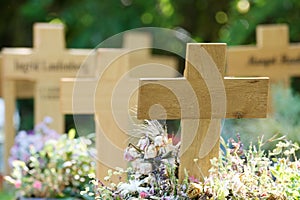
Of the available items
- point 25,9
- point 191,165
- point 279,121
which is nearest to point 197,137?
point 191,165

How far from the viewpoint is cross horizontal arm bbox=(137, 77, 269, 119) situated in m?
2.61

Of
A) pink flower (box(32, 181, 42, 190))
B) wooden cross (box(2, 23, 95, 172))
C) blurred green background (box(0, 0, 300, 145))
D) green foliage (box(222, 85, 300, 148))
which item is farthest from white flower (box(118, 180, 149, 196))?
blurred green background (box(0, 0, 300, 145))

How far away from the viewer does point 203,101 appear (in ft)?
8.87

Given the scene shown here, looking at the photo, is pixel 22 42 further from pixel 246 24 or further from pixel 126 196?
pixel 126 196

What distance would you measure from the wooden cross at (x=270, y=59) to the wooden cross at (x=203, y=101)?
3.49 m

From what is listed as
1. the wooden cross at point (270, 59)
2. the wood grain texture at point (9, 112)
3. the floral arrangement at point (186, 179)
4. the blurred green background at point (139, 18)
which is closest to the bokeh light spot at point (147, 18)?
the blurred green background at point (139, 18)

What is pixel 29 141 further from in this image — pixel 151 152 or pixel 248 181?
pixel 248 181

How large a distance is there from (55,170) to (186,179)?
1.54 metres

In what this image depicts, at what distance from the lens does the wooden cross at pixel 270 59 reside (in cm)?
627

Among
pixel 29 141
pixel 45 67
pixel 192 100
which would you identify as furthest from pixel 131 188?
pixel 45 67

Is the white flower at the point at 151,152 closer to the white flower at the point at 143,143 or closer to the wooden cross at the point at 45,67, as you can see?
the white flower at the point at 143,143

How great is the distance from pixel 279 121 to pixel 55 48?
1.86 meters

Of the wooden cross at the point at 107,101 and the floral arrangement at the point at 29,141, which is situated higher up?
the wooden cross at the point at 107,101

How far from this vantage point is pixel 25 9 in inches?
325
